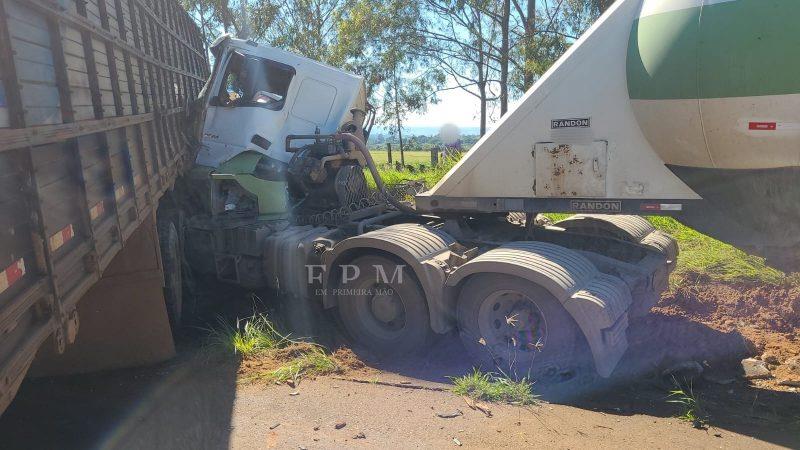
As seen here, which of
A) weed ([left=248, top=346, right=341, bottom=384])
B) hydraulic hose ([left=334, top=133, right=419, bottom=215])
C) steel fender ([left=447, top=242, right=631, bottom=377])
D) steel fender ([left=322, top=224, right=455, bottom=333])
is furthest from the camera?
hydraulic hose ([left=334, top=133, right=419, bottom=215])

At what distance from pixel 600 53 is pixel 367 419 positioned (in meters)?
3.07

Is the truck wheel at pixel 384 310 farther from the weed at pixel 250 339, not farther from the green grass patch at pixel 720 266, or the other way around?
the green grass patch at pixel 720 266

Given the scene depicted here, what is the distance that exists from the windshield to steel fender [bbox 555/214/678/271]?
358 cm

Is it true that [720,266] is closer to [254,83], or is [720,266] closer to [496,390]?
[496,390]

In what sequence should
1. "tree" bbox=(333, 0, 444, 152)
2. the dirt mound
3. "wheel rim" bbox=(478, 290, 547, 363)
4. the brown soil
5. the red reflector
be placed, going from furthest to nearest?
"tree" bbox=(333, 0, 444, 152) < the dirt mound < the brown soil < "wheel rim" bbox=(478, 290, 547, 363) < the red reflector

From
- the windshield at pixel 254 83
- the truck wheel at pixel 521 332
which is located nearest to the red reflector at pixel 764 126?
the truck wheel at pixel 521 332

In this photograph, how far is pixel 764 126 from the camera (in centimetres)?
376

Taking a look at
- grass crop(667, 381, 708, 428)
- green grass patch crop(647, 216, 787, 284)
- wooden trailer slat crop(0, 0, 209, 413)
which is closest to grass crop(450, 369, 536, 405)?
grass crop(667, 381, 708, 428)

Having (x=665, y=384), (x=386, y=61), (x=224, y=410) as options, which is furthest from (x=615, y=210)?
(x=386, y=61)

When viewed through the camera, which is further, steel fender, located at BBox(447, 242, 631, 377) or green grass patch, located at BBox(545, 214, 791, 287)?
green grass patch, located at BBox(545, 214, 791, 287)

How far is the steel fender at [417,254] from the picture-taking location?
15.6ft

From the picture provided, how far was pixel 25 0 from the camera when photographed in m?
2.26

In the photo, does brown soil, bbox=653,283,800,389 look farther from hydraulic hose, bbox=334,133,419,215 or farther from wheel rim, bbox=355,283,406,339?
hydraulic hose, bbox=334,133,419,215

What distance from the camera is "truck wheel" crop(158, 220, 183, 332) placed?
5.73 m
